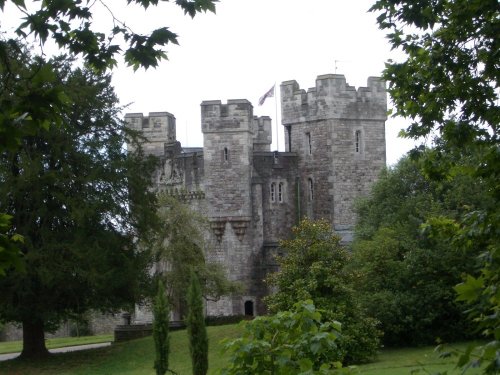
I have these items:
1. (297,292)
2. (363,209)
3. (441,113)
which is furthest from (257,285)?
(441,113)

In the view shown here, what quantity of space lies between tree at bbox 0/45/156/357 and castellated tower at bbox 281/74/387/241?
15.3 metres

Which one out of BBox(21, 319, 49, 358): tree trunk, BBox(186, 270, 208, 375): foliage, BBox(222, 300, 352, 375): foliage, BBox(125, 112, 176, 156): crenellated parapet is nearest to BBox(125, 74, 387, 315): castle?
BBox(125, 112, 176, 156): crenellated parapet

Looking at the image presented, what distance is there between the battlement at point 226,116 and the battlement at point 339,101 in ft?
11.0

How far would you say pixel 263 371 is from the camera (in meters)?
9.05

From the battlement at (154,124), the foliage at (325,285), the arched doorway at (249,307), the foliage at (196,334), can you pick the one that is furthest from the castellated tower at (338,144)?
the foliage at (196,334)

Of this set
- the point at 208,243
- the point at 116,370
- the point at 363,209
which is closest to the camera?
the point at 116,370

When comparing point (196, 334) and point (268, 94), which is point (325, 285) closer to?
point (196, 334)

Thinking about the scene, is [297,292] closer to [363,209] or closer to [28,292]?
[28,292]

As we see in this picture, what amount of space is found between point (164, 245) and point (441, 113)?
32125 mm

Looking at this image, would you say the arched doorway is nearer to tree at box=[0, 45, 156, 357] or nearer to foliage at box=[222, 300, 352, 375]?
tree at box=[0, 45, 156, 357]

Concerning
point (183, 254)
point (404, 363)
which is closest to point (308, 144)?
point (183, 254)

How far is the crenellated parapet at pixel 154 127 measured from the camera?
5191cm

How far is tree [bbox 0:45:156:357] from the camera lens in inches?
1190

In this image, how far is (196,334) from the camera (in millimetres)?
25609
